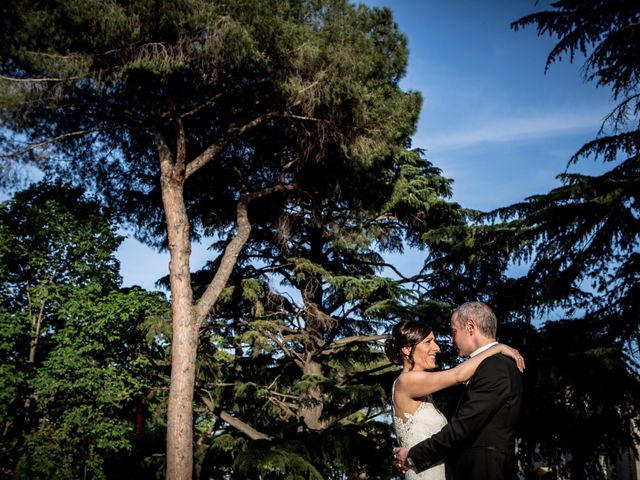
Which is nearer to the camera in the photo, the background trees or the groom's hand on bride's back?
the groom's hand on bride's back

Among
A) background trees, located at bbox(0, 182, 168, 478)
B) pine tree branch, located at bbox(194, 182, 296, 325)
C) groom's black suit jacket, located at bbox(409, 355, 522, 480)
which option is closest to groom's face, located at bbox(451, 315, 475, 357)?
groom's black suit jacket, located at bbox(409, 355, 522, 480)

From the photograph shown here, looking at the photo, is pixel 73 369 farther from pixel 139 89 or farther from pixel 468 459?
pixel 468 459

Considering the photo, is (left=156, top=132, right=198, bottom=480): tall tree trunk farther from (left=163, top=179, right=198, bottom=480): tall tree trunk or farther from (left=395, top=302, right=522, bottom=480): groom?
(left=395, top=302, right=522, bottom=480): groom

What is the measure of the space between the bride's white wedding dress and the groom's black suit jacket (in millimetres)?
544

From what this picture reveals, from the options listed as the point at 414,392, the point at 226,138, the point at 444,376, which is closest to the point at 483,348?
the point at 444,376

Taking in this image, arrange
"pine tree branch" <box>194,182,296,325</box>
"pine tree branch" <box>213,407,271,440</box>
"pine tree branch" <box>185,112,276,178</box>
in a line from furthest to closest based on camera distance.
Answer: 1. "pine tree branch" <box>213,407,271,440</box>
2. "pine tree branch" <box>185,112,276,178</box>
3. "pine tree branch" <box>194,182,296,325</box>

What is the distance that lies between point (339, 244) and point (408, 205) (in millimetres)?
2167

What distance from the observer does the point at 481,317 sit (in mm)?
3439

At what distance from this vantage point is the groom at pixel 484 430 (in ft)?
10.0

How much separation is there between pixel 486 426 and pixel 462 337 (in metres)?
0.55

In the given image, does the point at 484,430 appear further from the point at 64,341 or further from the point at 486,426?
the point at 64,341

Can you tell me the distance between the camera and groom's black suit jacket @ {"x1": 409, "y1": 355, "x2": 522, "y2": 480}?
306 cm

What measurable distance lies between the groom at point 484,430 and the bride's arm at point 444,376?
0.21 ft

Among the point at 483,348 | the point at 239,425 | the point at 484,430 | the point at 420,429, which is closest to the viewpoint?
the point at 484,430
